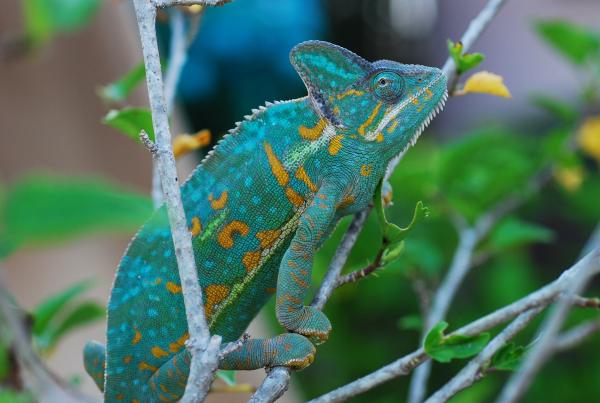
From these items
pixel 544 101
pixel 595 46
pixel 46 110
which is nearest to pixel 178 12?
pixel 544 101

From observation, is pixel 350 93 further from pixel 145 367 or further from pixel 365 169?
pixel 145 367

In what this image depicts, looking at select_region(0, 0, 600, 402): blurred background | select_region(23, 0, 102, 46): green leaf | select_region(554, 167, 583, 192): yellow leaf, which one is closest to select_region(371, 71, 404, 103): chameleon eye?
select_region(0, 0, 600, 402): blurred background

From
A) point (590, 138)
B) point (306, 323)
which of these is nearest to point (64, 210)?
point (306, 323)

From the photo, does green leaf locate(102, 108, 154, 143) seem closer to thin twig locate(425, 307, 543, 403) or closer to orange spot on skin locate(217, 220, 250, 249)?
orange spot on skin locate(217, 220, 250, 249)

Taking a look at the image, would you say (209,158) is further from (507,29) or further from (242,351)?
(507,29)

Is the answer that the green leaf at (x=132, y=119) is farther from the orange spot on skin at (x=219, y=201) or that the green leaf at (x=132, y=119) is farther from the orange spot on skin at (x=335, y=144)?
the orange spot on skin at (x=335, y=144)

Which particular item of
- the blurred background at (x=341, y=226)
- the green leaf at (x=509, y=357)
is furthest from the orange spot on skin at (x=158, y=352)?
the green leaf at (x=509, y=357)
